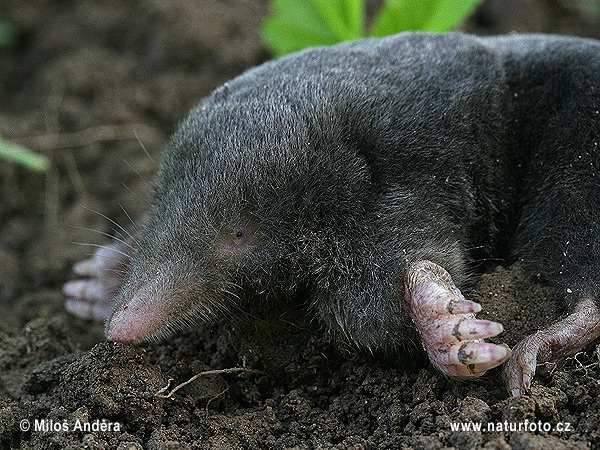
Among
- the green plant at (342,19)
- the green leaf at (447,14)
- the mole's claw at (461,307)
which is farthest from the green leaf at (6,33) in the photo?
the mole's claw at (461,307)

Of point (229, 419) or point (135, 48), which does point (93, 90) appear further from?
point (229, 419)

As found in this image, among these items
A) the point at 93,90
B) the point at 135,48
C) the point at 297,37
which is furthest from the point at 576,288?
the point at 135,48

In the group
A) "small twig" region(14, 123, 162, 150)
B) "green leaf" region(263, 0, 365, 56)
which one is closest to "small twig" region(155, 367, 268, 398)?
"green leaf" region(263, 0, 365, 56)

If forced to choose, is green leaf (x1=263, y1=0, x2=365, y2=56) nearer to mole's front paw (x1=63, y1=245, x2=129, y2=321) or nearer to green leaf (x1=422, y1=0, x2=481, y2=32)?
green leaf (x1=422, y1=0, x2=481, y2=32)

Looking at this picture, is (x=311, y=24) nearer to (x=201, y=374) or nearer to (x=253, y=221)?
(x=253, y=221)

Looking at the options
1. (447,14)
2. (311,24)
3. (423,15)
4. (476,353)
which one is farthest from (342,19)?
(476,353)

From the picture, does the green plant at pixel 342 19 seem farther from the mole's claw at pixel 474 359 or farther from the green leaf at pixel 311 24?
the mole's claw at pixel 474 359
